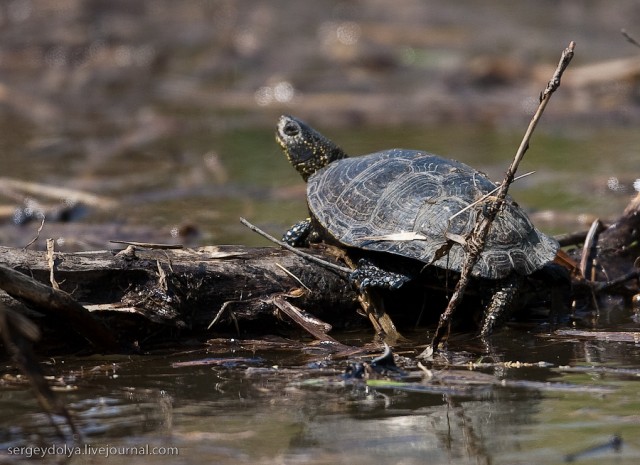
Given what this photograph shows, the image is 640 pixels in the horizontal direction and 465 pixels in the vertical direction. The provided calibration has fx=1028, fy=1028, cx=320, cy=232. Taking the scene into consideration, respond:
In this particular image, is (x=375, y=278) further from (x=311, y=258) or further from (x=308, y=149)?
(x=308, y=149)

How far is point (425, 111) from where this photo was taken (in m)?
15.1

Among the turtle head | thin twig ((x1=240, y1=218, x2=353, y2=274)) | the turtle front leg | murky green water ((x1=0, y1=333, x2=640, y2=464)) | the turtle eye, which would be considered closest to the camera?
murky green water ((x1=0, y1=333, x2=640, y2=464))

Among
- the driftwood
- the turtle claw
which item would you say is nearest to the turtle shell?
the turtle claw

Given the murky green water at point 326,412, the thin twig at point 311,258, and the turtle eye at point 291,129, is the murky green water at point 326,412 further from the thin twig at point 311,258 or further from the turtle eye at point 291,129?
the turtle eye at point 291,129

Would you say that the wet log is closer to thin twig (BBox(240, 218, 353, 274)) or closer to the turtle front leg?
thin twig (BBox(240, 218, 353, 274))

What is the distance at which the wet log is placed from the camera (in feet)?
14.2

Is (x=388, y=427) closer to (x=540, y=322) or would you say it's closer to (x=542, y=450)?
(x=542, y=450)

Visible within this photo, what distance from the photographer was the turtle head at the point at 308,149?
5.85m

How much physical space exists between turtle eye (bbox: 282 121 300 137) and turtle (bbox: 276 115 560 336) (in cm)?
84

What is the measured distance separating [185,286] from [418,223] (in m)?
1.09

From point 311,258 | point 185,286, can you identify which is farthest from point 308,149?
point 185,286

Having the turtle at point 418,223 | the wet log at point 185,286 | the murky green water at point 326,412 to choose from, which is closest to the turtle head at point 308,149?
the turtle at point 418,223

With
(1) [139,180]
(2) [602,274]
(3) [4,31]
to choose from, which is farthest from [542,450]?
(3) [4,31]

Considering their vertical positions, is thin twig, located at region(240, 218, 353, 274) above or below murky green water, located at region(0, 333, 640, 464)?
above
